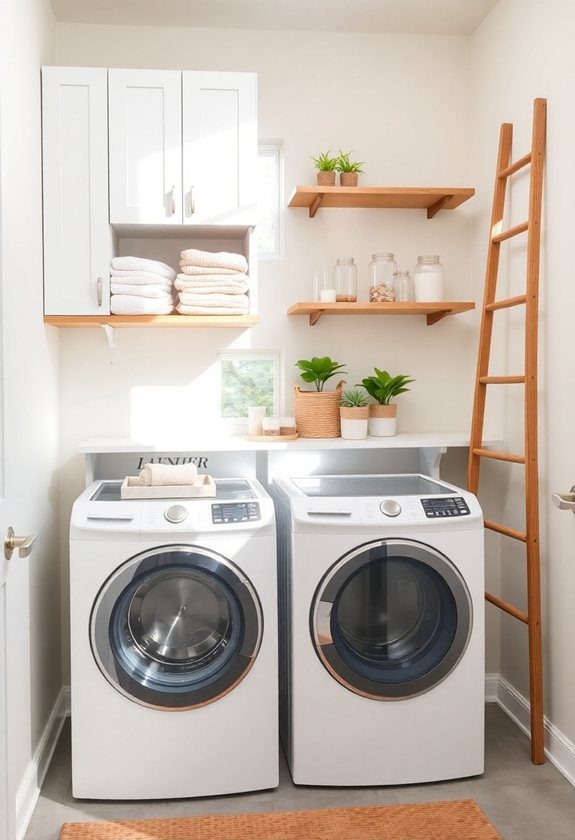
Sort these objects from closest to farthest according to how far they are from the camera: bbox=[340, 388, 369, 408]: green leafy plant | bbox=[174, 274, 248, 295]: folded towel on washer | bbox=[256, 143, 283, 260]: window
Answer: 1. bbox=[174, 274, 248, 295]: folded towel on washer
2. bbox=[340, 388, 369, 408]: green leafy plant
3. bbox=[256, 143, 283, 260]: window

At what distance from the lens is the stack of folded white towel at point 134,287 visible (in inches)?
104

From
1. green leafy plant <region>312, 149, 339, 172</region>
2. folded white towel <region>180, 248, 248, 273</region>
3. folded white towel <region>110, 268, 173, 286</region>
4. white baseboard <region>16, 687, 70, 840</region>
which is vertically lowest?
white baseboard <region>16, 687, 70, 840</region>

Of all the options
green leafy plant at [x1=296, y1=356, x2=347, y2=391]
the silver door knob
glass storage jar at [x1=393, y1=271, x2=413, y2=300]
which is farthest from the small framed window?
the silver door knob

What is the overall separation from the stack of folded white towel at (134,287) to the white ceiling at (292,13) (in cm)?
100

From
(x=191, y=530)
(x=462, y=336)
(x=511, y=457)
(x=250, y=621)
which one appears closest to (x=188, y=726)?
(x=250, y=621)

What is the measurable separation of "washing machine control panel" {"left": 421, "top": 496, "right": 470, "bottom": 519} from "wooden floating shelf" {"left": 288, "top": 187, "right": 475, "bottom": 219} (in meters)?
Result: 1.20

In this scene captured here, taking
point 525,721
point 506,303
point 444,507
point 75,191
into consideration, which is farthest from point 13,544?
point 525,721

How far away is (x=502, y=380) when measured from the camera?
2635 mm

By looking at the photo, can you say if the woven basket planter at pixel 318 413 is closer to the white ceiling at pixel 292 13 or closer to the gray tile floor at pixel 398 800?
the gray tile floor at pixel 398 800

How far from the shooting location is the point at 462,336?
3174mm

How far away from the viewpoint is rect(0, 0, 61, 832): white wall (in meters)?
2.09

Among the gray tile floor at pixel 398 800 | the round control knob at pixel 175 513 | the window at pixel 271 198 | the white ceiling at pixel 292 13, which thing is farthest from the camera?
the window at pixel 271 198

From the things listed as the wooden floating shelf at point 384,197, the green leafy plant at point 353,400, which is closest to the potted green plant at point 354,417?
the green leafy plant at point 353,400

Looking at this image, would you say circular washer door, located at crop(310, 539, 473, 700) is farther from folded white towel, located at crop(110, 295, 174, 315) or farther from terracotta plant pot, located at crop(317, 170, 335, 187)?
terracotta plant pot, located at crop(317, 170, 335, 187)
